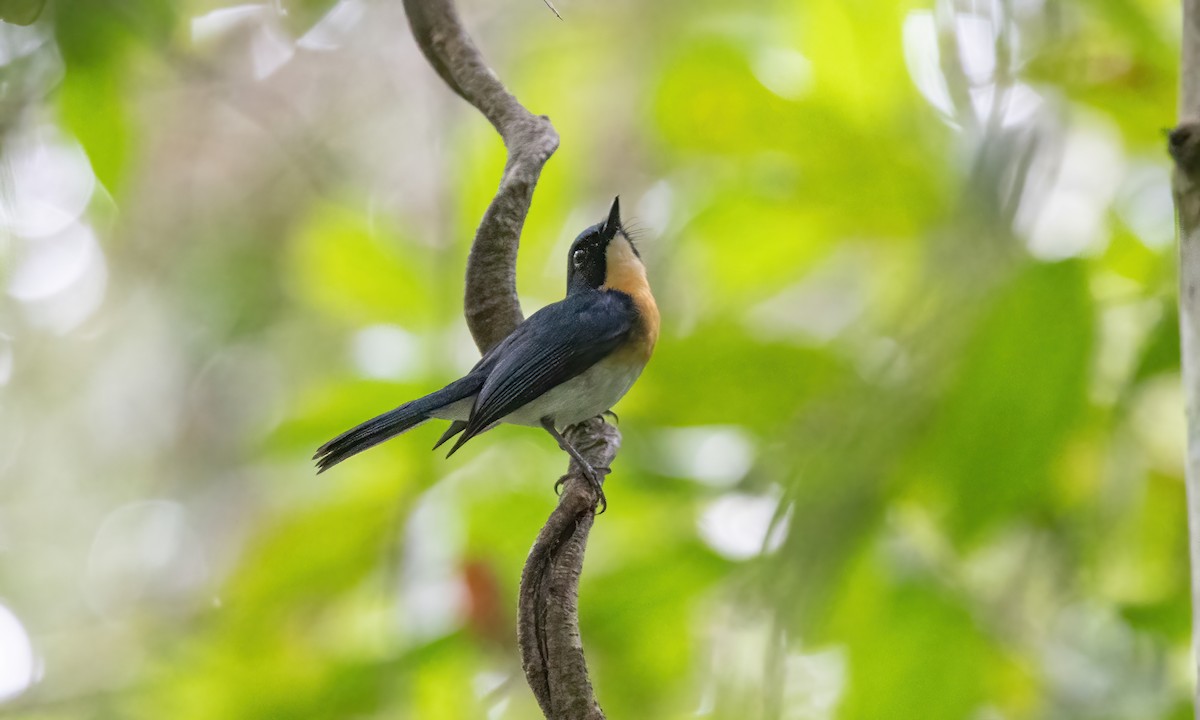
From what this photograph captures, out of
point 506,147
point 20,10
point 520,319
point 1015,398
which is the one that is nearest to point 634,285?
point 520,319

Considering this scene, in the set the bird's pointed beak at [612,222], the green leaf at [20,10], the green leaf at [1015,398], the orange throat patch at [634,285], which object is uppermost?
the bird's pointed beak at [612,222]

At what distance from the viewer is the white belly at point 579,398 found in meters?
2.20

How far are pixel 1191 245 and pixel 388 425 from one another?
1346mm

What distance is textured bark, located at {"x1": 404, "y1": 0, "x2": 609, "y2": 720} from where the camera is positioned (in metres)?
1.16

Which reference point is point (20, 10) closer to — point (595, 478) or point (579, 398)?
point (595, 478)

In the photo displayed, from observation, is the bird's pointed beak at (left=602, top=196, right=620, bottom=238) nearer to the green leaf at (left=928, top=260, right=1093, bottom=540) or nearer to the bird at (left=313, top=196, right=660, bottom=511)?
the bird at (left=313, top=196, right=660, bottom=511)

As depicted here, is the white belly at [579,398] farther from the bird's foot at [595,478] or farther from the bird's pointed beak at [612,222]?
the bird's pointed beak at [612,222]

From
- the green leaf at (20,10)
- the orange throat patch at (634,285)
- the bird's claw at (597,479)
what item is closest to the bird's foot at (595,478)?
the bird's claw at (597,479)

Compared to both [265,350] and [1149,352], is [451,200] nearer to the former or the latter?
[1149,352]

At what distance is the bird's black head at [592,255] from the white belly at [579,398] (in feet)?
1.72

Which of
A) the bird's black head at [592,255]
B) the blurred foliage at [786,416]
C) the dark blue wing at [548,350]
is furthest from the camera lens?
the bird's black head at [592,255]

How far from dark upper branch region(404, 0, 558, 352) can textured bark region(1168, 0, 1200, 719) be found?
93 centimetres

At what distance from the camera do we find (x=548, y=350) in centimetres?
224

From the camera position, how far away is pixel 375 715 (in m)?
1.71
